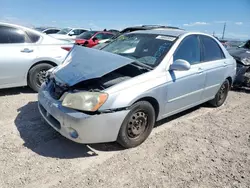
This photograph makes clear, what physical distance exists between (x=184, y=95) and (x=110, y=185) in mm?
1971

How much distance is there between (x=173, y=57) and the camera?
3.48 metres

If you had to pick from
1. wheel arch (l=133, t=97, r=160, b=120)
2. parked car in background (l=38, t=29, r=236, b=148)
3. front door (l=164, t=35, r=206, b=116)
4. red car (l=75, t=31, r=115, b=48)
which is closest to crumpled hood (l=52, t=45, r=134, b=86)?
parked car in background (l=38, t=29, r=236, b=148)

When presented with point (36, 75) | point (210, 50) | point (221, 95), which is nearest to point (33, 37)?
point (36, 75)

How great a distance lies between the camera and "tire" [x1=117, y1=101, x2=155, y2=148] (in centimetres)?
294

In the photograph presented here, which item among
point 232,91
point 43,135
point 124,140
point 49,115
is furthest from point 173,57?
Answer: point 232,91

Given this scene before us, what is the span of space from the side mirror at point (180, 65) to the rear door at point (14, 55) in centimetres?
311

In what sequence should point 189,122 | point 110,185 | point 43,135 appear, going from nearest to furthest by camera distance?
point 110,185
point 43,135
point 189,122

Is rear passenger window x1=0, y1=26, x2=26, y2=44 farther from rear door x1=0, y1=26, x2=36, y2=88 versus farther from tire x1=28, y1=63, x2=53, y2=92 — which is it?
tire x1=28, y1=63, x2=53, y2=92

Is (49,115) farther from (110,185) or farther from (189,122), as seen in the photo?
(189,122)

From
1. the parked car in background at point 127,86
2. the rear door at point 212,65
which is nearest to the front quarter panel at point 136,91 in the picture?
the parked car in background at point 127,86

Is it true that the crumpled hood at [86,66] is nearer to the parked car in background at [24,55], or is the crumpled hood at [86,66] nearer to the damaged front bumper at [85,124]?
the damaged front bumper at [85,124]

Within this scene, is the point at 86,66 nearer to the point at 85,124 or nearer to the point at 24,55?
the point at 85,124

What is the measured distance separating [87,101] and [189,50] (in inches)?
82.9

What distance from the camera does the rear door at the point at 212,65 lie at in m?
4.21
